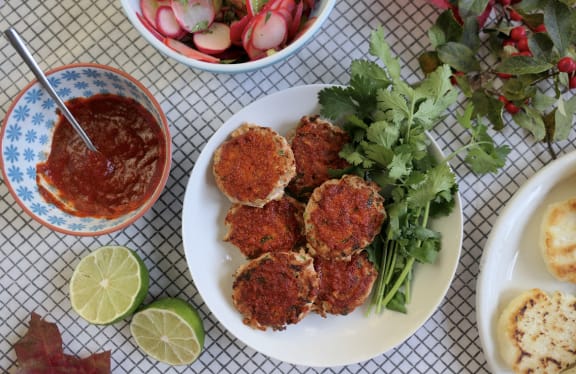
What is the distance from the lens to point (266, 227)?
81.8 inches

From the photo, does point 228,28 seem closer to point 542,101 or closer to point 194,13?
→ point 194,13

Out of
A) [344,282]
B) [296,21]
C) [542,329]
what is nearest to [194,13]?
[296,21]

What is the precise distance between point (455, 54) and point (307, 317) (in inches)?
41.2

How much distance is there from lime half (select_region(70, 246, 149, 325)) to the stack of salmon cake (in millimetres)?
325

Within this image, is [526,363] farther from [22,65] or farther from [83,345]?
[22,65]

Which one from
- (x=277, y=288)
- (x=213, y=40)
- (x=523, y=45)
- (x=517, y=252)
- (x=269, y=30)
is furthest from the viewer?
(x=517, y=252)

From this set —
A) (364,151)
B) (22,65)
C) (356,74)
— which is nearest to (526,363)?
(364,151)

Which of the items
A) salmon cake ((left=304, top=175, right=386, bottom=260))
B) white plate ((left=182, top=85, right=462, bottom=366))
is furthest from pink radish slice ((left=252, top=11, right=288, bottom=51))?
salmon cake ((left=304, top=175, right=386, bottom=260))

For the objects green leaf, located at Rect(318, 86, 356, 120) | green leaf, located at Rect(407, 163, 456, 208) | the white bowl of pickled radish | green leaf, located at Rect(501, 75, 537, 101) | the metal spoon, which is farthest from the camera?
green leaf, located at Rect(501, 75, 537, 101)

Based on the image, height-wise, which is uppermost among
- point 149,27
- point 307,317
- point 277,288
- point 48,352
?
point 149,27

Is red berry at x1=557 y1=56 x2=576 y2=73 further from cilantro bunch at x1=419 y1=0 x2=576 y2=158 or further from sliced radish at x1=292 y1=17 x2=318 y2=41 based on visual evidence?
sliced radish at x1=292 y1=17 x2=318 y2=41

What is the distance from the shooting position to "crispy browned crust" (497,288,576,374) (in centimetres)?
217

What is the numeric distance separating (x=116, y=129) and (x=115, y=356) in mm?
823

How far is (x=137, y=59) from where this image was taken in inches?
86.7
